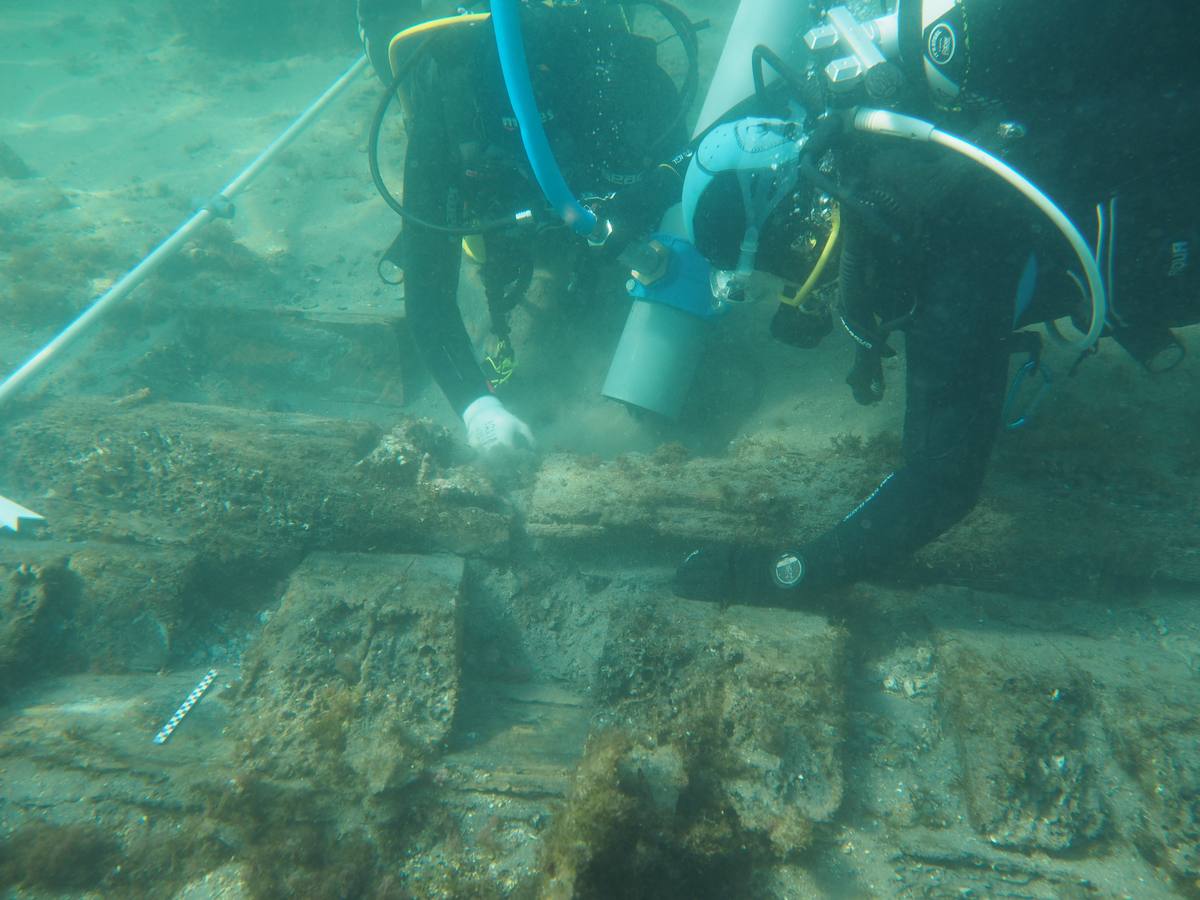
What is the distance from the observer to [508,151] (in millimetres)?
3586

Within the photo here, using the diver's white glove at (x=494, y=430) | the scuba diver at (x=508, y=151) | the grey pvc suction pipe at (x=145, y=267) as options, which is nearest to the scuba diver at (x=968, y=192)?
the scuba diver at (x=508, y=151)

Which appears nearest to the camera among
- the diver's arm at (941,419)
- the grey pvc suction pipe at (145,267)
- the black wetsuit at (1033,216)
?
the black wetsuit at (1033,216)

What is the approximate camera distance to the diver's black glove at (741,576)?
10.1 feet

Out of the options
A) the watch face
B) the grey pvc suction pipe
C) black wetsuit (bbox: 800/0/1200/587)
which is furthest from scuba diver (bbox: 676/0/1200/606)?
the grey pvc suction pipe

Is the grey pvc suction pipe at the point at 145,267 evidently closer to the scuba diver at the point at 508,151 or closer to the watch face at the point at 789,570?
the scuba diver at the point at 508,151

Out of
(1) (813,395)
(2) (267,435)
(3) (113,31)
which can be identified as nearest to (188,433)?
(2) (267,435)

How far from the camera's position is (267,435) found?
3.63 meters

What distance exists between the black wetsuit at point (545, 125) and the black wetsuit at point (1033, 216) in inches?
65.2

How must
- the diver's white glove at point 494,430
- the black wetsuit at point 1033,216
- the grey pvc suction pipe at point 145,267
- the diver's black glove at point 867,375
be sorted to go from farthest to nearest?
the grey pvc suction pipe at point 145,267, the diver's white glove at point 494,430, the diver's black glove at point 867,375, the black wetsuit at point 1033,216

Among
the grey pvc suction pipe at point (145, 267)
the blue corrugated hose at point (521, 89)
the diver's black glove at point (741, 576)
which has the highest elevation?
the blue corrugated hose at point (521, 89)

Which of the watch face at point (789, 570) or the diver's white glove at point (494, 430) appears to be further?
the diver's white glove at point (494, 430)

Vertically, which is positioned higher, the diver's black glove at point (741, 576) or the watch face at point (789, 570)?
the watch face at point (789, 570)

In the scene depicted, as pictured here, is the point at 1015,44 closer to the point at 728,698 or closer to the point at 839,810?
the point at 728,698

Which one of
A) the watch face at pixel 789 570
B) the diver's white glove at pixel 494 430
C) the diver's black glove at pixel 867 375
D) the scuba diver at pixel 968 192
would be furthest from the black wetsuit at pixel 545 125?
the watch face at pixel 789 570
